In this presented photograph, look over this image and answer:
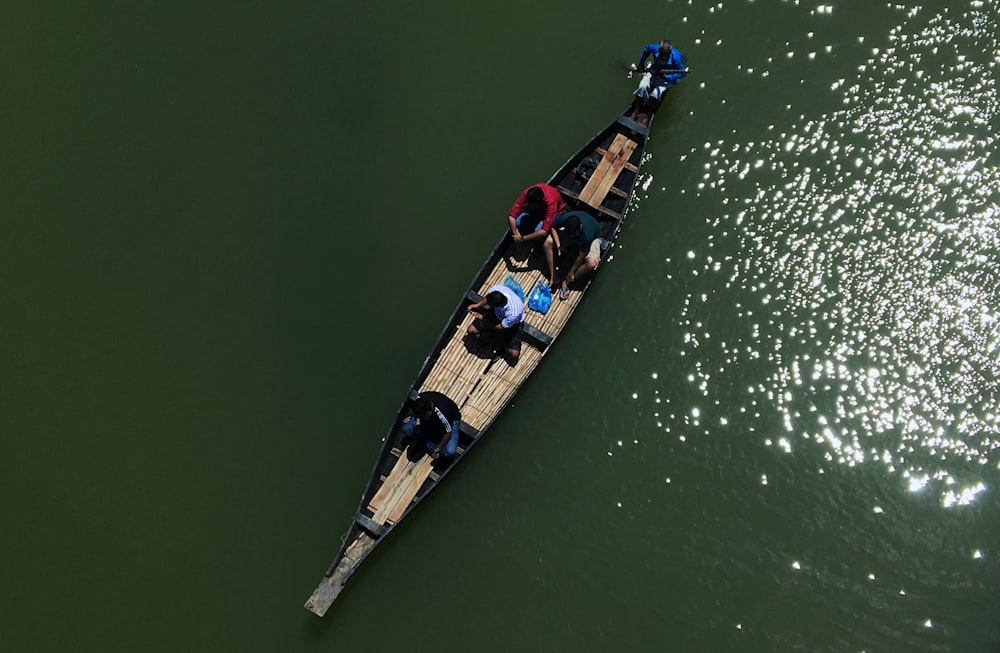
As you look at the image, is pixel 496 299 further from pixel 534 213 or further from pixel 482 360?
pixel 534 213

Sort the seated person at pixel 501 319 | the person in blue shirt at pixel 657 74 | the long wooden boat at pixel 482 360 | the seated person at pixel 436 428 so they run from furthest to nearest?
the person in blue shirt at pixel 657 74 → the long wooden boat at pixel 482 360 → the seated person at pixel 501 319 → the seated person at pixel 436 428

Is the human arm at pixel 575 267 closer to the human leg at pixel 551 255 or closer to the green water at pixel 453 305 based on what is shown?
the human leg at pixel 551 255

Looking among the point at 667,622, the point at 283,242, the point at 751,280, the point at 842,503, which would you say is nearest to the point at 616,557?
the point at 667,622

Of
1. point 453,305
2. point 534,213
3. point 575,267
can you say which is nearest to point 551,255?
point 575,267

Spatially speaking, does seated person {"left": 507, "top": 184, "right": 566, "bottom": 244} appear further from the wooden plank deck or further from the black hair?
the black hair

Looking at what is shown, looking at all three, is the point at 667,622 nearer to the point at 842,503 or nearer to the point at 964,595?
the point at 842,503

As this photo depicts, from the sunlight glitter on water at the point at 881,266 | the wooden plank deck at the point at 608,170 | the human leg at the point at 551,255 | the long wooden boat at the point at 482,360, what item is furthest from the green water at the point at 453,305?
the human leg at the point at 551,255
